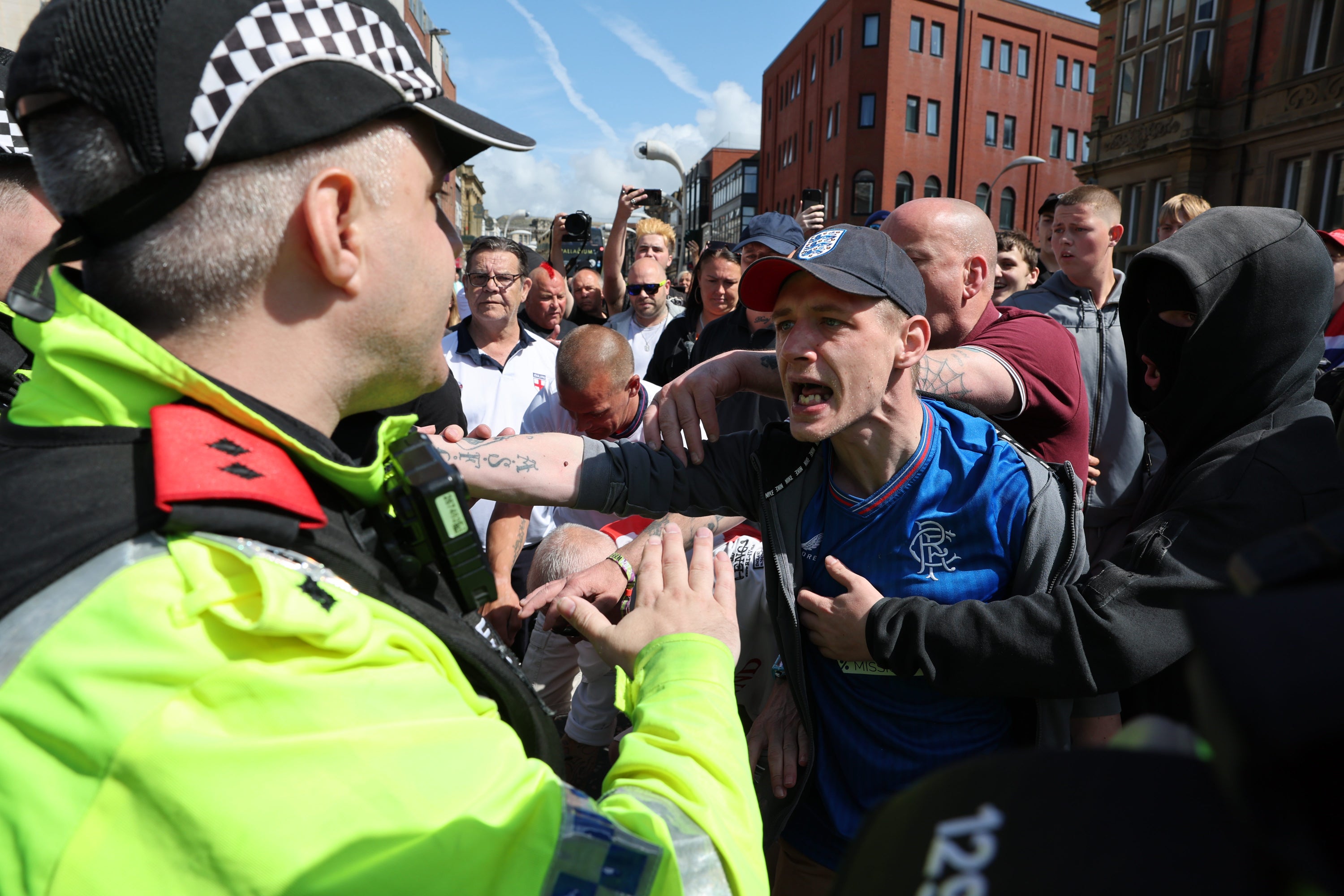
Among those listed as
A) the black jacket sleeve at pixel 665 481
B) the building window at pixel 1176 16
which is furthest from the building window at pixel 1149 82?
the black jacket sleeve at pixel 665 481

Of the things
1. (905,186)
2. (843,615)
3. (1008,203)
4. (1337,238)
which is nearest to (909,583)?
(843,615)

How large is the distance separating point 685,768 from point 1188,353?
74.3 inches

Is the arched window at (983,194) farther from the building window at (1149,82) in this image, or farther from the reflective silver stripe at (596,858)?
the reflective silver stripe at (596,858)

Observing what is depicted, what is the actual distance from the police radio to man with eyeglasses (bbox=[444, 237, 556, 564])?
3399 mm

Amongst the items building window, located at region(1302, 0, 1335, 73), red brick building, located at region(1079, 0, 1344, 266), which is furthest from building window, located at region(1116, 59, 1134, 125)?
building window, located at region(1302, 0, 1335, 73)

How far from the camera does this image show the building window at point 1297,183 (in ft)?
56.6

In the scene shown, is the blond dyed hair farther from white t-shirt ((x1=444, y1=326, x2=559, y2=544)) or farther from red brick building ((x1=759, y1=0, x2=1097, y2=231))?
red brick building ((x1=759, y1=0, x2=1097, y2=231))

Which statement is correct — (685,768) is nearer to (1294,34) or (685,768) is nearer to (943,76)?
(1294,34)

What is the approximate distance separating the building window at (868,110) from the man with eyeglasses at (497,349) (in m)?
37.2

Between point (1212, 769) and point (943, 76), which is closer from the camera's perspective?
point (1212, 769)

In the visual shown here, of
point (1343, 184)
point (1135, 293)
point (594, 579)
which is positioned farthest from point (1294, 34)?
point (594, 579)

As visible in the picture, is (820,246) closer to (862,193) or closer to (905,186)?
(862,193)

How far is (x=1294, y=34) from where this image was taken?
17688 mm

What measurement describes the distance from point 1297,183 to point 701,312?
1880 cm
